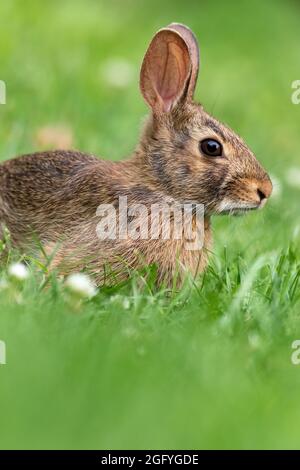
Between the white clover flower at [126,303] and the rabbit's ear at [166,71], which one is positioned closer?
the white clover flower at [126,303]

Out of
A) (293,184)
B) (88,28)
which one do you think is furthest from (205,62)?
(293,184)

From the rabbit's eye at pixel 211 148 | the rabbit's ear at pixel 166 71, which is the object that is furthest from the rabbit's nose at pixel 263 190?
the rabbit's ear at pixel 166 71

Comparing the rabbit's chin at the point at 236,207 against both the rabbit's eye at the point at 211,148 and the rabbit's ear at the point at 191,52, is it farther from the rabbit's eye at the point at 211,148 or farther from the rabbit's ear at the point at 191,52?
the rabbit's ear at the point at 191,52

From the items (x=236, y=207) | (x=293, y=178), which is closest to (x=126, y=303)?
(x=236, y=207)

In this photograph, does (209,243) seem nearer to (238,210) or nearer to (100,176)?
(238,210)

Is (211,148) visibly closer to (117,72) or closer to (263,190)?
(263,190)

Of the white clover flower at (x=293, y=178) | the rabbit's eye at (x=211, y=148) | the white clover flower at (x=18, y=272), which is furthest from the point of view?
the white clover flower at (x=293, y=178)
